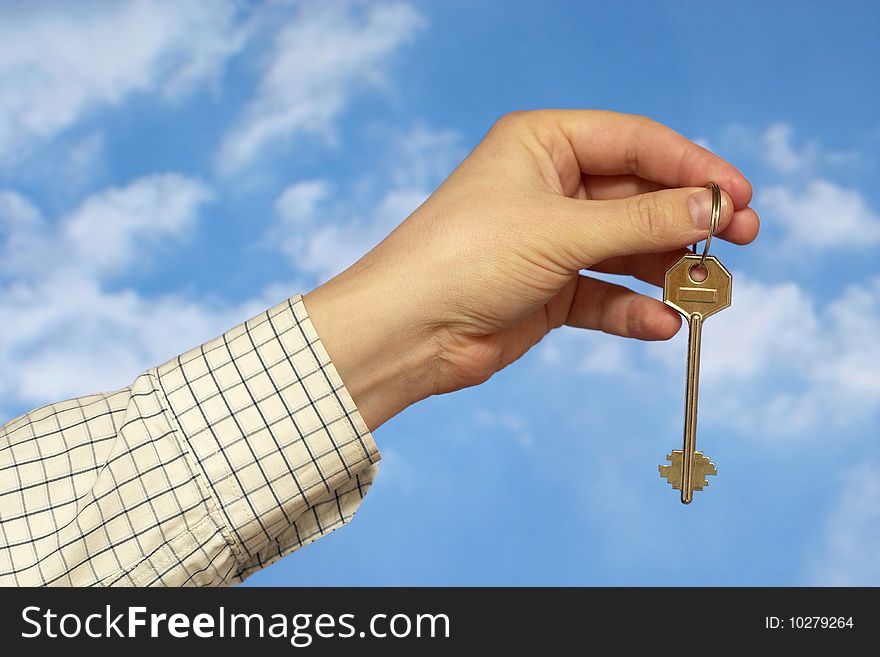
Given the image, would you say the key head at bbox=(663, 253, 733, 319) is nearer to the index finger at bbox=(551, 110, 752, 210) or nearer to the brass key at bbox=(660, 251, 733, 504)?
the brass key at bbox=(660, 251, 733, 504)

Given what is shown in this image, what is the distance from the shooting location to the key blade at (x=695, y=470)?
148 cm

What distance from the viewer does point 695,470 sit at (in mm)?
1480

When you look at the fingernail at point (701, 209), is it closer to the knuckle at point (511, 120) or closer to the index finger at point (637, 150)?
the index finger at point (637, 150)

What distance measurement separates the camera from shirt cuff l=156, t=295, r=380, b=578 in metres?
1.34

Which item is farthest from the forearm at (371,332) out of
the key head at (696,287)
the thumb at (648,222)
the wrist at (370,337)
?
the key head at (696,287)

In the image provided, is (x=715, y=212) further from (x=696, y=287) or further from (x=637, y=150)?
(x=637, y=150)

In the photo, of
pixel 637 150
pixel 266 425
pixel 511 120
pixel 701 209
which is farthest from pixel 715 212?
pixel 266 425

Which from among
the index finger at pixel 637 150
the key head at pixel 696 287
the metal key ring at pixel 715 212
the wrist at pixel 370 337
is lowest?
the wrist at pixel 370 337

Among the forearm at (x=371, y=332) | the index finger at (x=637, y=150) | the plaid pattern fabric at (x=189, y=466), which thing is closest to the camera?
the plaid pattern fabric at (x=189, y=466)

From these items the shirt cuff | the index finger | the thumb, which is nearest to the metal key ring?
the thumb

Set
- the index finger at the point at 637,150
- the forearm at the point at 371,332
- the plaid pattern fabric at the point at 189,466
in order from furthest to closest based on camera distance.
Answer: the index finger at the point at 637,150 < the forearm at the point at 371,332 < the plaid pattern fabric at the point at 189,466

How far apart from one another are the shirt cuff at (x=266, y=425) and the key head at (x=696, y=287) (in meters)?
0.56

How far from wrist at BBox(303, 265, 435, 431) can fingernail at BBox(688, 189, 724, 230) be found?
47 centimetres

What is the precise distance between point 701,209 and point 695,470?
43 cm
